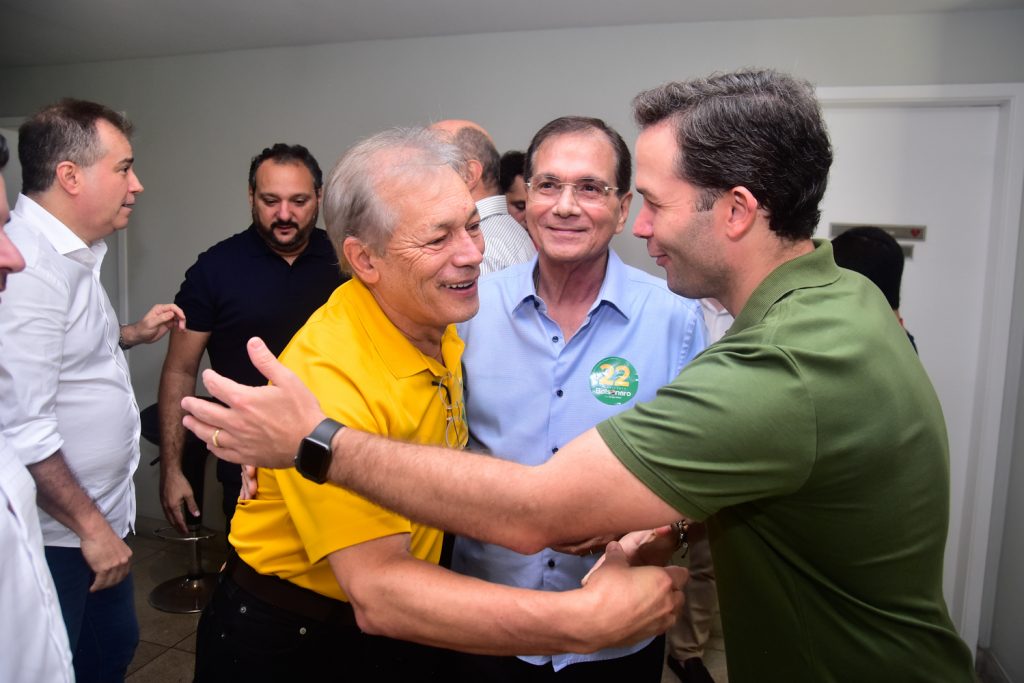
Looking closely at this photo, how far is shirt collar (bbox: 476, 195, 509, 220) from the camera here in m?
2.46

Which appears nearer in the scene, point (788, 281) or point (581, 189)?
point (788, 281)

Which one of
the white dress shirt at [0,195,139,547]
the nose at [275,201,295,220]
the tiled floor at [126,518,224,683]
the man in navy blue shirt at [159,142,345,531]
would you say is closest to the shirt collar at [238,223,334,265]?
the man in navy blue shirt at [159,142,345,531]

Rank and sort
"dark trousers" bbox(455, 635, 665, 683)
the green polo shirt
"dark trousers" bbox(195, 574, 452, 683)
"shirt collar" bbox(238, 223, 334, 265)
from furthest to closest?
"shirt collar" bbox(238, 223, 334, 265)
"dark trousers" bbox(455, 635, 665, 683)
"dark trousers" bbox(195, 574, 452, 683)
the green polo shirt

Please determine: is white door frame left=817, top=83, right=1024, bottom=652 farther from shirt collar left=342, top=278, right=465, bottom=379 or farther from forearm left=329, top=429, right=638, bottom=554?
forearm left=329, top=429, right=638, bottom=554

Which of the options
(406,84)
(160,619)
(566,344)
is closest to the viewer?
(566,344)

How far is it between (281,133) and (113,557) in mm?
3063

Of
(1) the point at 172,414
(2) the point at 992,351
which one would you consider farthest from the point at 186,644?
(2) the point at 992,351

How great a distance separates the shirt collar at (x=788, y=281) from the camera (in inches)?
44.6

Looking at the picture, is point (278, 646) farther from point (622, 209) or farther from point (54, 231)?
point (54, 231)

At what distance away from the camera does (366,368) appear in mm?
1214

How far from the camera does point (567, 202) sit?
5.72 ft

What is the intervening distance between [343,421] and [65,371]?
1300 millimetres

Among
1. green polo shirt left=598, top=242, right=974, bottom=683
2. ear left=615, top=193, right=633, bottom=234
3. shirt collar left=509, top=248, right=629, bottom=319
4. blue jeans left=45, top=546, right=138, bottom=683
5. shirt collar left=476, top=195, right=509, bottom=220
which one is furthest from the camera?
shirt collar left=476, top=195, right=509, bottom=220

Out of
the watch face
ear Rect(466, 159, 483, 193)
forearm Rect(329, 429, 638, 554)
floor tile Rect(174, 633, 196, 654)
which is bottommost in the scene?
floor tile Rect(174, 633, 196, 654)
